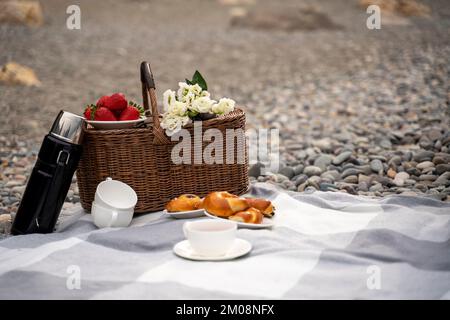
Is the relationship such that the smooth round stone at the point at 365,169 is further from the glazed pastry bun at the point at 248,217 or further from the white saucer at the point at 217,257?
the white saucer at the point at 217,257

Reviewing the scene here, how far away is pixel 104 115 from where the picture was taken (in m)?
3.90

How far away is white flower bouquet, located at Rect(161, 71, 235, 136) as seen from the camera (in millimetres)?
3857

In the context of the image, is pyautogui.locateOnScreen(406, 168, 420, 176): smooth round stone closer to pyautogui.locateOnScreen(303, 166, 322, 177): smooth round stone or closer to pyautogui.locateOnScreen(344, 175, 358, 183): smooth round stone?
pyautogui.locateOnScreen(344, 175, 358, 183): smooth round stone

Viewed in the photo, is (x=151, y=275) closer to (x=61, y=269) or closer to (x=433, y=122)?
(x=61, y=269)

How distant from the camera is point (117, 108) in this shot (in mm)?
3938

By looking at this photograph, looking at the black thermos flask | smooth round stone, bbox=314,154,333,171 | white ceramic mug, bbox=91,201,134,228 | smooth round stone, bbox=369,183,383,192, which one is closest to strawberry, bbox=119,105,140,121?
the black thermos flask

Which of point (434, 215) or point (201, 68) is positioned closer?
point (434, 215)

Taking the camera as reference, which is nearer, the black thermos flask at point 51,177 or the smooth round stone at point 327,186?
the black thermos flask at point 51,177

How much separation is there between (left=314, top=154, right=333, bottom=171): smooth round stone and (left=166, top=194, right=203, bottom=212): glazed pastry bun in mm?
2003

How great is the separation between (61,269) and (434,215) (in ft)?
6.34

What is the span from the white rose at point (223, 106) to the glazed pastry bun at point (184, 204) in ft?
2.08

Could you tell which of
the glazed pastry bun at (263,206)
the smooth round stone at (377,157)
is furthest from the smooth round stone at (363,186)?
the glazed pastry bun at (263,206)

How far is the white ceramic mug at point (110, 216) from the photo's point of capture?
3.62m
